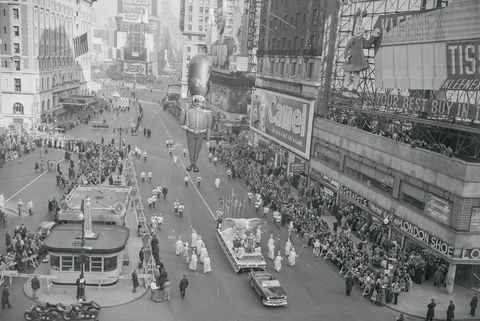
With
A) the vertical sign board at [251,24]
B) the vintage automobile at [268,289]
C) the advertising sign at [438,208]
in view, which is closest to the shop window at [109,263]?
the vintage automobile at [268,289]

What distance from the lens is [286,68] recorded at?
5956 cm

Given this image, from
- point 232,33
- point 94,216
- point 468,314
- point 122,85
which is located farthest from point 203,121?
point 122,85

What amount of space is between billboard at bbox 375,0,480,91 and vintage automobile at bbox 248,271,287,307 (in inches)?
574

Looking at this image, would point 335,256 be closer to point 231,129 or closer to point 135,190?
point 135,190

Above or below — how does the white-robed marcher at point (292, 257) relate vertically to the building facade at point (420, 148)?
below

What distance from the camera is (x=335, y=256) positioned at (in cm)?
3127

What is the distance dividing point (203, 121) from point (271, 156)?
110ft

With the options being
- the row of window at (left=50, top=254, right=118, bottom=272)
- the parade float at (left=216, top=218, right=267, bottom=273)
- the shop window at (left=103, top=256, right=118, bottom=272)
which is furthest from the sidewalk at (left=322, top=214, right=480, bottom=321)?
the row of window at (left=50, top=254, right=118, bottom=272)

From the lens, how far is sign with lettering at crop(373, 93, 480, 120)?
2849 cm

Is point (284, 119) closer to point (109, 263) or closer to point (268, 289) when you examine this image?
point (268, 289)

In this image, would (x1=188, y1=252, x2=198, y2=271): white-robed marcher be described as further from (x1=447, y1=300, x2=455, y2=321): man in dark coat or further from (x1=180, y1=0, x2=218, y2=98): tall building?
(x1=180, y1=0, x2=218, y2=98): tall building

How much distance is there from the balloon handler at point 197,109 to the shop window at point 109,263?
598 centimetres

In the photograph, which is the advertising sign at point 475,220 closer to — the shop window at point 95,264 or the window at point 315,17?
the shop window at point 95,264

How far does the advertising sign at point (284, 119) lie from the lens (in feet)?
162
